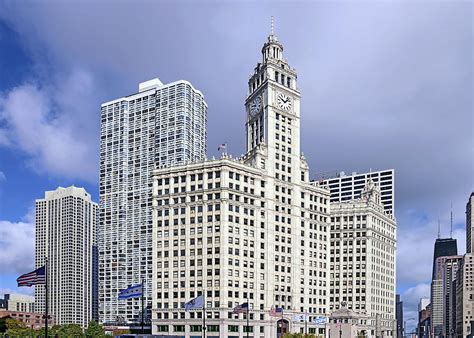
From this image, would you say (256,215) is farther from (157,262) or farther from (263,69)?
(263,69)

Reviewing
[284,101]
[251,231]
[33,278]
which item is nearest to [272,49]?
[284,101]

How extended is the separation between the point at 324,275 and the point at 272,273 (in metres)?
26.5

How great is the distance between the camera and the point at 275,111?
180250 mm

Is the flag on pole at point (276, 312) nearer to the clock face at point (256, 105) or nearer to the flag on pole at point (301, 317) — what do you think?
the flag on pole at point (301, 317)

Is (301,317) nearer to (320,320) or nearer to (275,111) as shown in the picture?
(320,320)

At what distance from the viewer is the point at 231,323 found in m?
158

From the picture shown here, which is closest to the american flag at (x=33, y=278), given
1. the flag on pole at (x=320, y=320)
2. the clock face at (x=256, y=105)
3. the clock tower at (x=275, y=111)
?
the clock tower at (x=275, y=111)

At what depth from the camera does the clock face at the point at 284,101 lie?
18234cm

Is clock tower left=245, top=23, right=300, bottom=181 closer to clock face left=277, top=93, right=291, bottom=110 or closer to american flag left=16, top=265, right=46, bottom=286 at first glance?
clock face left=277, top=93, right=291, bottom=110

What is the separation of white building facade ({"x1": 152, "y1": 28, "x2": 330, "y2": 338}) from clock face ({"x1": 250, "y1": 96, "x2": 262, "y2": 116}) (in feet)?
1.15

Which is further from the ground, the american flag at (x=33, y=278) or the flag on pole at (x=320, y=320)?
the american flag at (x=33, y=278)

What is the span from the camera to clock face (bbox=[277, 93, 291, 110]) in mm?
182337

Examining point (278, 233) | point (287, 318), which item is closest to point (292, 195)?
point (278, 233)

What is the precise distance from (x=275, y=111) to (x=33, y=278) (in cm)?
10821
